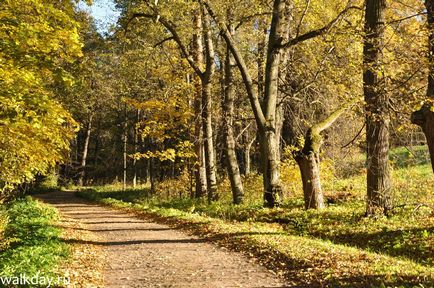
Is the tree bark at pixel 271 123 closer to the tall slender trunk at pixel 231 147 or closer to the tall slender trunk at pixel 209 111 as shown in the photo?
the tall slender trunk at pixel 231 147

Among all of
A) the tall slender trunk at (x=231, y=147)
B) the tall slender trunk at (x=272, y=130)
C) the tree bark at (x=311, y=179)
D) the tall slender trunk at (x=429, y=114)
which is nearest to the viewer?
the tall slender trunk at (x=429, y=114)

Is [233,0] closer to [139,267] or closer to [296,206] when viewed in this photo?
[296,206]

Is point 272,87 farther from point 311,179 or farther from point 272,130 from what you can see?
point 311,179

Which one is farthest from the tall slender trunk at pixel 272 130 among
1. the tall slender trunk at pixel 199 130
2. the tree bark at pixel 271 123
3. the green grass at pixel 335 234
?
the tall slender trunk at pixel 199 130

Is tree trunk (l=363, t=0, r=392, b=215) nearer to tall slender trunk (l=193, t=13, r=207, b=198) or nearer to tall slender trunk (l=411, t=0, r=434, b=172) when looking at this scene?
tall slender trunk (l=411, t=0, r=434, b=172)

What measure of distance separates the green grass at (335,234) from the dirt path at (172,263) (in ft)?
1.85

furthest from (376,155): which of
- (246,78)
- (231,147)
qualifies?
(231,147)

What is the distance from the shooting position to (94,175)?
5381cm

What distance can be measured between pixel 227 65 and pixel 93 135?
37967 millimetres

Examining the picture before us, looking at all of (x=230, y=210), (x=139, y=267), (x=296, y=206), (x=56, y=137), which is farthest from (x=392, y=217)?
(x=56, y=137)

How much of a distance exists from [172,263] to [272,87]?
8177mm

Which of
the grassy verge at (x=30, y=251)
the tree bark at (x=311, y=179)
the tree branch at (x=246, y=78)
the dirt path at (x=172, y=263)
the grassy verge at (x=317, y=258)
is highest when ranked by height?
the tree branch at (x=246, y=78)

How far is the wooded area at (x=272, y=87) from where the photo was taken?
33.0 feet

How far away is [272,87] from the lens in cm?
1505
